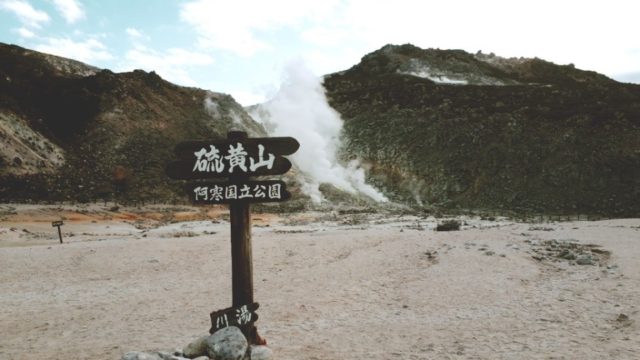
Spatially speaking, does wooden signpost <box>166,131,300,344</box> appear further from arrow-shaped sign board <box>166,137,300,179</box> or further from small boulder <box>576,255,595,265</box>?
small boulder <box>576,255,595,265</box>

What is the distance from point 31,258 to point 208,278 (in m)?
6.72

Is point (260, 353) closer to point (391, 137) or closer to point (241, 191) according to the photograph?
point (241, 191)

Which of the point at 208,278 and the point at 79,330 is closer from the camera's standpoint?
the point at 79,330

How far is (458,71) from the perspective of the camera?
65.8 meters

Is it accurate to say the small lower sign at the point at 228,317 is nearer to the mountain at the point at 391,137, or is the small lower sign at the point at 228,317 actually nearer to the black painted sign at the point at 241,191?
the black painted sign at the point at 241,191

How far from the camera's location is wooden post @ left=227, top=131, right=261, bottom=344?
239 inches

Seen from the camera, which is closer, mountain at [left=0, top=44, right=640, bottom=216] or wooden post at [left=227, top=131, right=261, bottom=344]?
wooden post at [left=227, top=131, right=261, bottom=344]

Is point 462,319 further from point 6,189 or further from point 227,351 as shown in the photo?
point 6,189

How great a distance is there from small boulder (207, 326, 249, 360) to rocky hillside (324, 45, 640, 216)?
2873 cm

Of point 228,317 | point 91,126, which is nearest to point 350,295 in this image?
point 228,317

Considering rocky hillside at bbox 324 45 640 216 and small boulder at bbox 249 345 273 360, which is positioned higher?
rocky hillside at bbox 324 45 640 216

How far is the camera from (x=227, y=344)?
578cm

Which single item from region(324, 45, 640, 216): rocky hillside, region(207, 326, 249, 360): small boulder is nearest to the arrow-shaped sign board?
region(207, 326, 249, 360): small boulder

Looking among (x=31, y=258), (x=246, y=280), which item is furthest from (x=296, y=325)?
(x=31, y=258)
